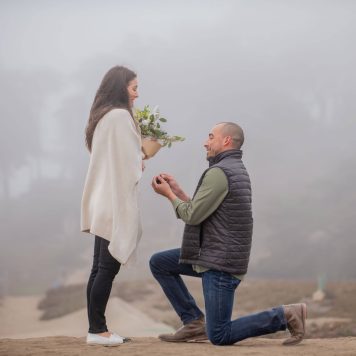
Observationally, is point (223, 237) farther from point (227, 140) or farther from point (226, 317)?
point (227, 140)

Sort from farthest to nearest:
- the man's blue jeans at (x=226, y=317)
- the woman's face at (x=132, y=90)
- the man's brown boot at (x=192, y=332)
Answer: the man's brown boot at (x=192, y=332)
the woman's face at (x=132, y=90)
the man's blue jeans at (x=226, y=317)

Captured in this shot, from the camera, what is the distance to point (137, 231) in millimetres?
3734

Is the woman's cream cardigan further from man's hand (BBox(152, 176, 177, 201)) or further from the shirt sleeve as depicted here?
the shirt sleeve

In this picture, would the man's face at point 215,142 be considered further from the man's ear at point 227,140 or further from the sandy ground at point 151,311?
the sandy ground at point 151,311

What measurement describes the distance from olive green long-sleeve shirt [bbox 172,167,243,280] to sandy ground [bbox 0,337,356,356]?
29.1 inches

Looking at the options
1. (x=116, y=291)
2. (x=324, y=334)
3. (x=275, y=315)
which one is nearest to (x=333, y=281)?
(x=324, y=334)

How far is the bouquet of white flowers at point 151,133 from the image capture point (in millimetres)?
3918

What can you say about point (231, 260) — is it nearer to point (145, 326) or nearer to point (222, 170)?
point (222, 170)

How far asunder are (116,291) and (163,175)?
10198 mm

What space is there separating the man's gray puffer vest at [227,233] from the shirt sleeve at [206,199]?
0.04 m

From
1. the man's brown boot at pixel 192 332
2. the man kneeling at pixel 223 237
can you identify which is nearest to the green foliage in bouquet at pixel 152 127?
the man kneeling at pixel 223 237

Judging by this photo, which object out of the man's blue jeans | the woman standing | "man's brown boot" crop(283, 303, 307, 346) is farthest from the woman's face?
"man's brown boot" crop(283, 303, 307, 346)

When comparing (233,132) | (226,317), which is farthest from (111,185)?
(226,317)

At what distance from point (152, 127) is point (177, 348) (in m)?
1.39
